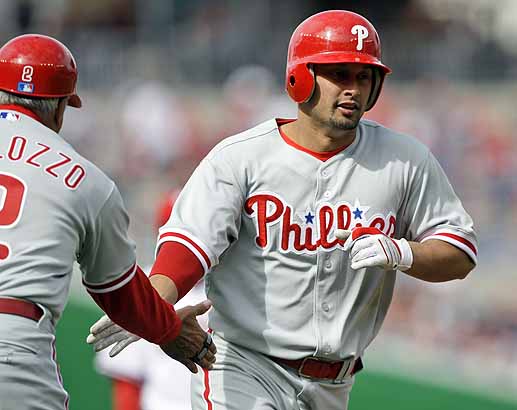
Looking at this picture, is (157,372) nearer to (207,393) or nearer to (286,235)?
(207,393)

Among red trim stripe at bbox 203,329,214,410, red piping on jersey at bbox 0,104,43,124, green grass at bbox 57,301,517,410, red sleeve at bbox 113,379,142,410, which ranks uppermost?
red piping on jersey at bbox 0,104,43,124

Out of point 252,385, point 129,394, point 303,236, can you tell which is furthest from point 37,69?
point 129,394

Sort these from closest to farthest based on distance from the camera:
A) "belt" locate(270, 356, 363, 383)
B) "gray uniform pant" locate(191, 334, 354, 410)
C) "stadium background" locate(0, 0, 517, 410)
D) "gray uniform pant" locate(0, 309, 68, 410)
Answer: "gray uniform pant" locate(0, 309, 68, 410)
"gray uniform pant" locate(191, 334, 354, 410)
"belt" locate(270, 356, 363, 383)
"stadium background" locate(0, 0, 517, 410)

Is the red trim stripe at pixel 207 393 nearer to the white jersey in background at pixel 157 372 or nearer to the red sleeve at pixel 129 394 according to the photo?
the white jersey in background at pixel 157 372

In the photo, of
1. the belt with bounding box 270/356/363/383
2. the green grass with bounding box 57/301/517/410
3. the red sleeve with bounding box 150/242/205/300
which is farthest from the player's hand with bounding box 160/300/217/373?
the green grass with bounding box 57/301/517/410

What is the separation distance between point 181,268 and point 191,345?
323 mm

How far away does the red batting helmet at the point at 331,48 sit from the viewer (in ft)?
16.7

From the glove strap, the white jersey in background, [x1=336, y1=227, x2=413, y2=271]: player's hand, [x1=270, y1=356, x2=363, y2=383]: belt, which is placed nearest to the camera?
[x1=336, y1=227, x2=413, y2=271]: player's hand

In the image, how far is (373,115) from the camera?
1313 cm

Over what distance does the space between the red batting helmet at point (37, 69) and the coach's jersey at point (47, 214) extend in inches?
4.9

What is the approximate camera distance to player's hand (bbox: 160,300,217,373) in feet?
15.6

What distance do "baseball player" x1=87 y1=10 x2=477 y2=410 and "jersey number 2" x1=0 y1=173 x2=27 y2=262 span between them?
94cm

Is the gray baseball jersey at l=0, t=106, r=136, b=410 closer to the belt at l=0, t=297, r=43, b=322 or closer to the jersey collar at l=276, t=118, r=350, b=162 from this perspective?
the belt at l=0, t=297, r=43, b=322

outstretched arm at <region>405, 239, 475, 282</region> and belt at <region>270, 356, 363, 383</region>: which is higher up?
outstretched arm at <region>405, 239, 475, 282</region>
